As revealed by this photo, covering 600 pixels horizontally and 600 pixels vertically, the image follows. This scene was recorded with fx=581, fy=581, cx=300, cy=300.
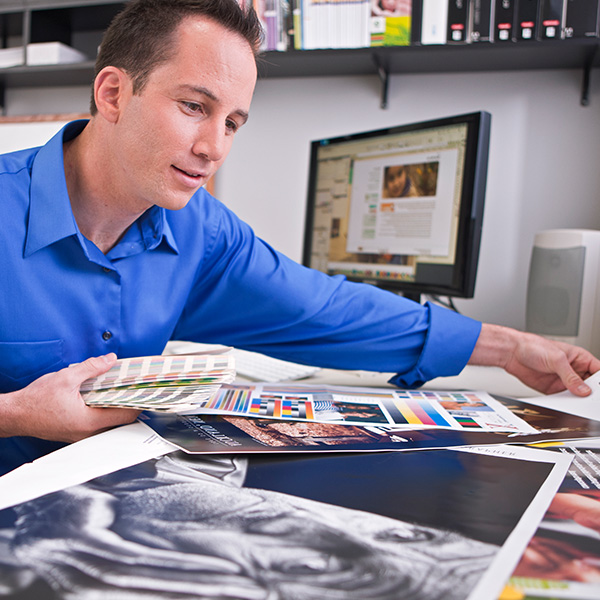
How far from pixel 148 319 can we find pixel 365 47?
3.23ft

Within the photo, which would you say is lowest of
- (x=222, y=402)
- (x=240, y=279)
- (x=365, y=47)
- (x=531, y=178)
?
(x=222, y=402)

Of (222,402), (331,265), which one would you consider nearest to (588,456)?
(222,402)

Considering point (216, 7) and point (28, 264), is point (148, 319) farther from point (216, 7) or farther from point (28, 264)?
point (216, 7)

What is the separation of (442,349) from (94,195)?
1.89 feet

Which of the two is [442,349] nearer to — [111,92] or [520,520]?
[520,520]

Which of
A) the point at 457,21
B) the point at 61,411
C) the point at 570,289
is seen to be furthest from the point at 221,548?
the point at 457,21

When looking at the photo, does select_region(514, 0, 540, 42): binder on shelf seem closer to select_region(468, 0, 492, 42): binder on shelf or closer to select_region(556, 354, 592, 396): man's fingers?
select_region(468, 0, 492, 42): binder on shelf

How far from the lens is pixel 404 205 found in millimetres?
1377

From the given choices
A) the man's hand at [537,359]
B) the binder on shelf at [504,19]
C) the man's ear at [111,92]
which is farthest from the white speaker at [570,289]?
the man's ear at [111,92]

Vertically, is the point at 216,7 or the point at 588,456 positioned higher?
the point at 216,7

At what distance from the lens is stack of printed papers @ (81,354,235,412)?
22.8 inches

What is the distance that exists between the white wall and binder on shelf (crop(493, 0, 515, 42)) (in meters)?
0.23

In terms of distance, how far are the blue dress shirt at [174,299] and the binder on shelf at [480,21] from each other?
2.56 feet

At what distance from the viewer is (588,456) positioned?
0.59m
